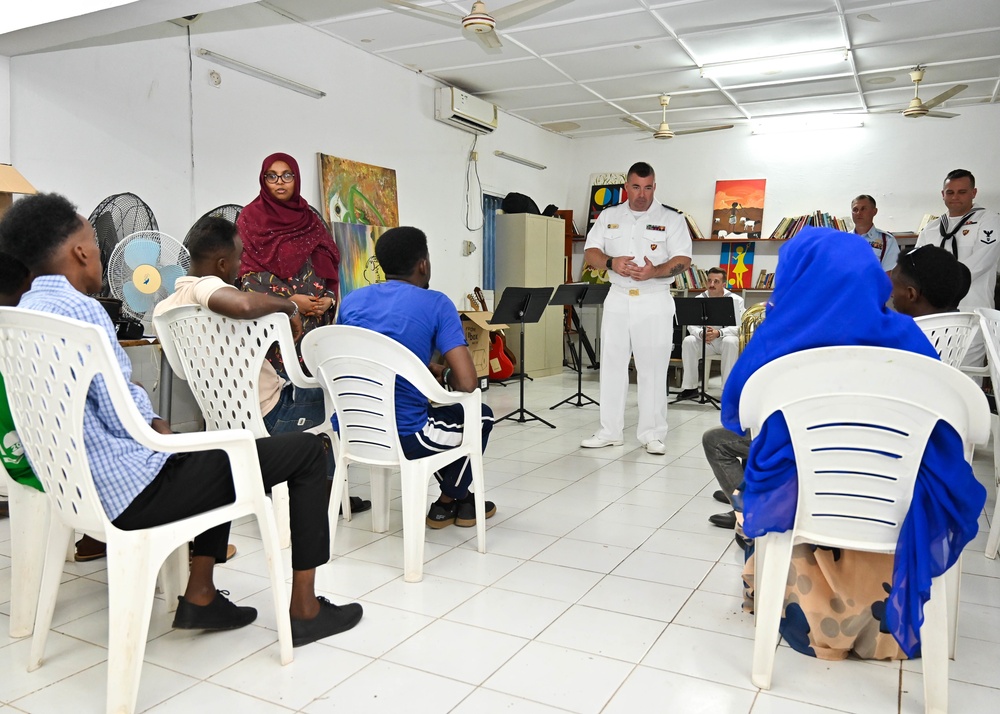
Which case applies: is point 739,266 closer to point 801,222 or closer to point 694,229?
point 694,229

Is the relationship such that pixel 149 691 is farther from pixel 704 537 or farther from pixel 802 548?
pixel 704 537

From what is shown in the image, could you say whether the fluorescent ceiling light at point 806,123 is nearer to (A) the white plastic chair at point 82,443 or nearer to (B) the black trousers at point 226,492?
(B) the black trousers at point 226,492

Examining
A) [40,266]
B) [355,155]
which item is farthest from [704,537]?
[355,155]

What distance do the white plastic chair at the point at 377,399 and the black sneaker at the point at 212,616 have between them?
571 millimetres

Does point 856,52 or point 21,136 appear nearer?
point 21,136

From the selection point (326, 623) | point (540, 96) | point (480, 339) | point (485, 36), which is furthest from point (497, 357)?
point (326, 623)

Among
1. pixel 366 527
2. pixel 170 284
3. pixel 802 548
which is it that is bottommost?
pixel 366 527

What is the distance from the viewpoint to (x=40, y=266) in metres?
1.78

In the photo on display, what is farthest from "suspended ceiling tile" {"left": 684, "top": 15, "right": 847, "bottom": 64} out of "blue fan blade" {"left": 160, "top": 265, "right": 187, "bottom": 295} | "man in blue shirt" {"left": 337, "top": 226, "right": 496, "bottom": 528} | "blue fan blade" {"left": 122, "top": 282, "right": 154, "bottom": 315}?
"blue fan blade" {"left": 122, "top": 282, "right": 154, "bottom": 315}

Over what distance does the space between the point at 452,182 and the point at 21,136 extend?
4010 millimetres

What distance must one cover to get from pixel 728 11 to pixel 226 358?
4159 mm

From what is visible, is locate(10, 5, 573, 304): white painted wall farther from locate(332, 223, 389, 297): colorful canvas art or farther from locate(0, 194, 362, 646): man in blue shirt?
locate(0, 194, 362, 646): man in blue shirt

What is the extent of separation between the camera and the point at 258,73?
200 inches

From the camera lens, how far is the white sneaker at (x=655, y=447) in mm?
4555
